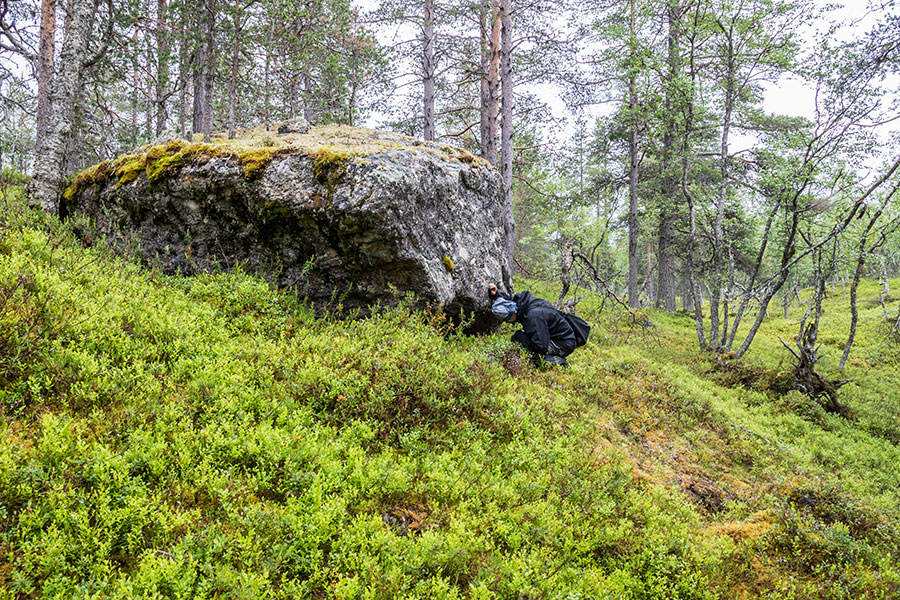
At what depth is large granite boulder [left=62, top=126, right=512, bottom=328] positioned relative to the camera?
6.43m

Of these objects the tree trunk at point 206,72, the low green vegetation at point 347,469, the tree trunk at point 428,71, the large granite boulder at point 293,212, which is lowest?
→ the low green vegetation at point 347,469

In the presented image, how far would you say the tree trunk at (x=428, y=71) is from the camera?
1387cm

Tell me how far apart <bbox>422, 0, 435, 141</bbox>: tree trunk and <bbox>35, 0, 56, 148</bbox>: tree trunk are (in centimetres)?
1045

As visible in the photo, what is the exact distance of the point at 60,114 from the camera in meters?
7.45

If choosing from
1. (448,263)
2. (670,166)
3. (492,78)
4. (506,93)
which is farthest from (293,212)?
(670,166)

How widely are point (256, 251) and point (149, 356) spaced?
3056 mm

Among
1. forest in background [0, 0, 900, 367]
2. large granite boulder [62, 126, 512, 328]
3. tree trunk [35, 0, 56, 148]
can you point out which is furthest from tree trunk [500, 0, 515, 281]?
tree trunk [35, 0, 56, 148]

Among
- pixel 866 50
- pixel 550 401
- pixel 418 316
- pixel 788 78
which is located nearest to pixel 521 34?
pixel 788 78

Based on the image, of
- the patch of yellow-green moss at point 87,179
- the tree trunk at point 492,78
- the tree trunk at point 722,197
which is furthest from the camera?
the tree trunk at point 492,78

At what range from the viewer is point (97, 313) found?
13.9 ft

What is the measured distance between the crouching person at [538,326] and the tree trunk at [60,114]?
8405 millimetres

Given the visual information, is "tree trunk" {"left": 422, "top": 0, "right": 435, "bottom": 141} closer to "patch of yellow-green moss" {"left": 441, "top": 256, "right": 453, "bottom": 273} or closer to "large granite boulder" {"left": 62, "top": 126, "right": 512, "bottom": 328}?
"large granite boulder" {"left": 62, "top": 126, "right": 512, "bottom": 328}

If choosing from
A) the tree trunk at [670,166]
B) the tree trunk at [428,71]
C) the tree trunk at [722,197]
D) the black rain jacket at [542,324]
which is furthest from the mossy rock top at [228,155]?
the tree trunk at [722,197]

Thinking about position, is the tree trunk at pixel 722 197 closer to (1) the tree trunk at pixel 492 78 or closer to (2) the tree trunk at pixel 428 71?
(1) the tree trunk at pixel 492 78
